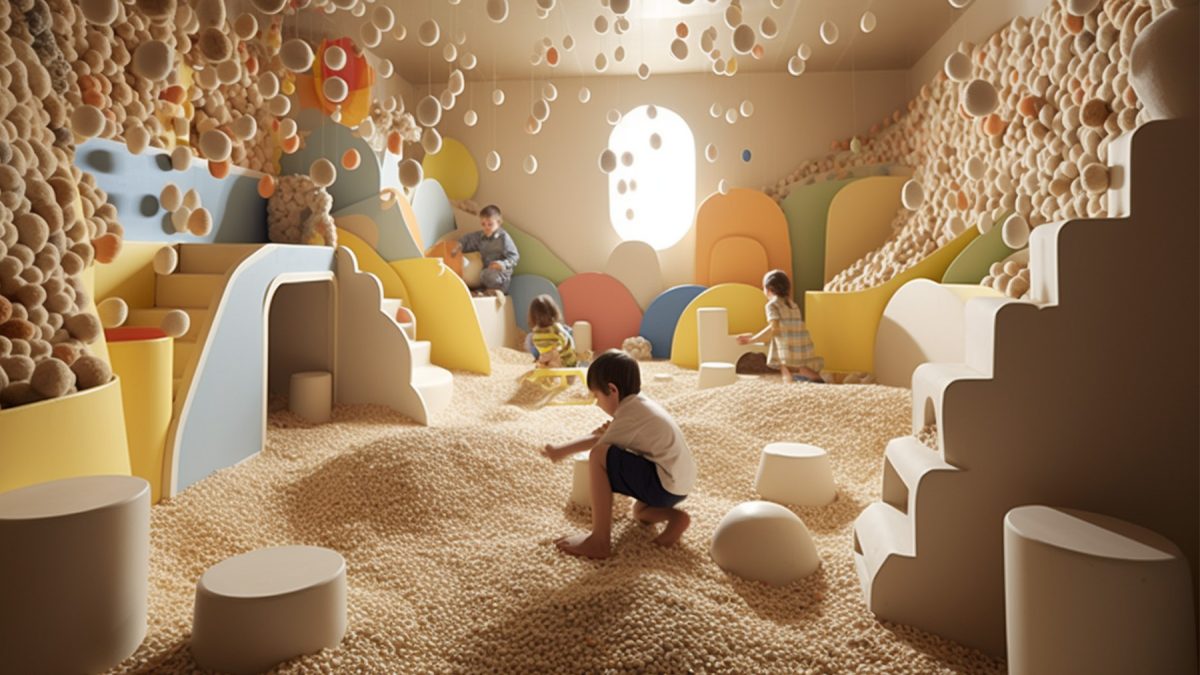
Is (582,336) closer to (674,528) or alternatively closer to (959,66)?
(674,528)

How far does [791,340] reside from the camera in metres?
5.36

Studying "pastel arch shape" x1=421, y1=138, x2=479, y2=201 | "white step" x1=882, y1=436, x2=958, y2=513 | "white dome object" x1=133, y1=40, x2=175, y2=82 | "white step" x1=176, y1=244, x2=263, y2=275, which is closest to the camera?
"white dome object" x1=133, y1=40, x2=175, y2=82

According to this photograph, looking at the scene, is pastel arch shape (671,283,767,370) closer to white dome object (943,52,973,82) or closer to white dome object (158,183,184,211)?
white dome object (943,52,973,82)

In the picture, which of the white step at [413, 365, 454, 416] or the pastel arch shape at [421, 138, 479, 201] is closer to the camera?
the white step at [413, 365, 454, 416]

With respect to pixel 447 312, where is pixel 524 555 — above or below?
below

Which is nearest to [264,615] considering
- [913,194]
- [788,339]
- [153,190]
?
[913,194]

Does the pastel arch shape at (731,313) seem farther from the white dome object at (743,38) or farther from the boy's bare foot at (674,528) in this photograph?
the boy's bare foot at (674,528)

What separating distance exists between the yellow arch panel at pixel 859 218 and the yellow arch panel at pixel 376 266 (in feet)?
13.4

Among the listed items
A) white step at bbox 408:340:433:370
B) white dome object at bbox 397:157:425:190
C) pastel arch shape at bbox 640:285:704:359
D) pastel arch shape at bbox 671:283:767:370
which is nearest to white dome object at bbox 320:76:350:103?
white dome object at bbox 397:157:425:190

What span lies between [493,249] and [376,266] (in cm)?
180

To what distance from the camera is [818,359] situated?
5457mm

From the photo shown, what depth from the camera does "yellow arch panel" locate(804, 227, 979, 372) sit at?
5.39 meters

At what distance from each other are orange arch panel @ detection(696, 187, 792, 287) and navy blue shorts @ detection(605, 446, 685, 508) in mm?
5162

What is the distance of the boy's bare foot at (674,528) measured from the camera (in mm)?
2436
